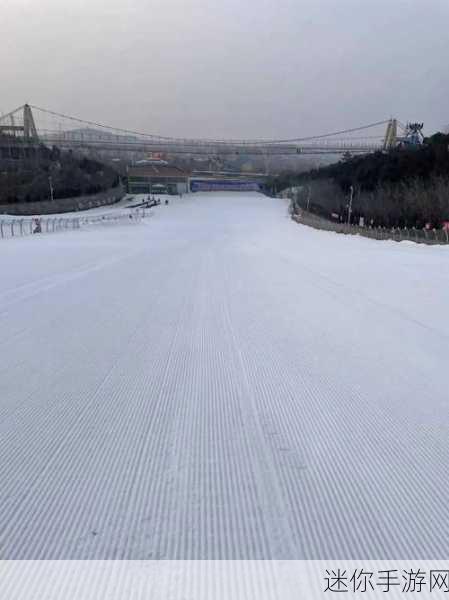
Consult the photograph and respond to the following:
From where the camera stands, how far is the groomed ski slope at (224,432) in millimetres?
1838

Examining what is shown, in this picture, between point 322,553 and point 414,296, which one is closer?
point 322,553

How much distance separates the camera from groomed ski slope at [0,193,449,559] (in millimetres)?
1838

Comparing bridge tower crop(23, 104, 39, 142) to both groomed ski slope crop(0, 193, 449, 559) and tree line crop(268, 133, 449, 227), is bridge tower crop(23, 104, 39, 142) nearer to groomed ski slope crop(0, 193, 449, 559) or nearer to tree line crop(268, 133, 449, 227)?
tree line crop(268, 133, 449, 227)

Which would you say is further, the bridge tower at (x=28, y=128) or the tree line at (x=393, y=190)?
the bridge tower at (x=28, y=128)

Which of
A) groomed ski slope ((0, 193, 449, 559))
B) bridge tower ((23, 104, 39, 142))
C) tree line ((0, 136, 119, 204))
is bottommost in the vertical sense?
groomed ski slope ((0, 193, 449, 559))

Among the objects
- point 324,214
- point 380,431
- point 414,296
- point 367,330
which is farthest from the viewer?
point 324,214

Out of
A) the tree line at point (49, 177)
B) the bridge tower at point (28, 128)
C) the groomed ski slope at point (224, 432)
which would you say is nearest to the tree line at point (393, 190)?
the groomed ski slope at point (224, 432)

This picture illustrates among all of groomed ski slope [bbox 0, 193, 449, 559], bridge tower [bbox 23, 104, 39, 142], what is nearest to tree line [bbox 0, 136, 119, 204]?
bridge tower [bbox 23, 104, 39, 142]

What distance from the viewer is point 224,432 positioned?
259 centimetres

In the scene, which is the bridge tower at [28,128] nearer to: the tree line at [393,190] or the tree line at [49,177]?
the tree line at [49,177]

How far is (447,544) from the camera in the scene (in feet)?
5.94
